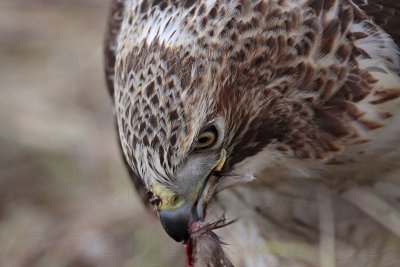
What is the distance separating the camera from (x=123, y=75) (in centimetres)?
331

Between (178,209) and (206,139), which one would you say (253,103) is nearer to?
(206,139)

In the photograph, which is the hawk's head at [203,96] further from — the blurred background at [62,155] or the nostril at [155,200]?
the blurred background at [62,155]

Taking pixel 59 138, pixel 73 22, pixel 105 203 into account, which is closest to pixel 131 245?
pixel 105 203

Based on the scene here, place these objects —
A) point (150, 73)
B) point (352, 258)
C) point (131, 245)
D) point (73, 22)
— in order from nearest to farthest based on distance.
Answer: point (150, 73), point (352, 258), point (131, 245), point (73, 22)

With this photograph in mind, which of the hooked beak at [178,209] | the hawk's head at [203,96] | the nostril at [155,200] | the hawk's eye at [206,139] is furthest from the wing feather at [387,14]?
the nostril at [155,200]

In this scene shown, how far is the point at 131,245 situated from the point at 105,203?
0.37 m

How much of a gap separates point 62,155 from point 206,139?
213cm

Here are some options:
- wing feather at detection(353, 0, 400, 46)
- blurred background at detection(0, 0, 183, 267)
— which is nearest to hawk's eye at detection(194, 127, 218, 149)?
wing feather at detection(353, 0, 400, 46)

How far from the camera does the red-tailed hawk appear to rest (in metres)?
3.19

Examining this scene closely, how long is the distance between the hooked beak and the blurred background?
128cm

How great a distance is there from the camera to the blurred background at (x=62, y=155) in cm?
472

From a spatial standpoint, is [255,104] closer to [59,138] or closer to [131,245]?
[131,245]

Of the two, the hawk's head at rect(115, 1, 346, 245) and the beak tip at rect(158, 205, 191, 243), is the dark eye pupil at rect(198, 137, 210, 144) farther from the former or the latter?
the beak tip at rect(158, 205, 191, 243)

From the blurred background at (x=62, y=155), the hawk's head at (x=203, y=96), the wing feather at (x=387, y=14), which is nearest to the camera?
the hawk's head at (x=203, y=96)
